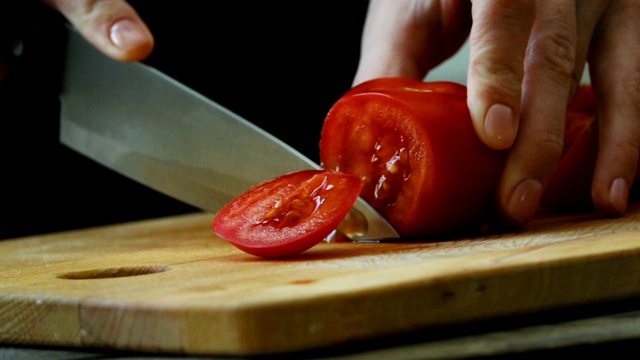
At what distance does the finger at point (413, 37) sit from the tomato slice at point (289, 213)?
0.74m

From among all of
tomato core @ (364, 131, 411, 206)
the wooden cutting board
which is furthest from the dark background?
the wooden cutting board

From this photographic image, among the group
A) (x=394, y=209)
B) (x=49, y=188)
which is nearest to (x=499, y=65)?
(x=394, y=209)

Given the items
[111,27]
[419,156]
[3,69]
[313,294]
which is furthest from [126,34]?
[313,294]

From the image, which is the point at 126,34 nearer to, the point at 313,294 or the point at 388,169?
the point at 388,169

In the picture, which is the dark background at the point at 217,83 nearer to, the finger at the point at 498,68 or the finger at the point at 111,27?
the finger at the point at 111,27

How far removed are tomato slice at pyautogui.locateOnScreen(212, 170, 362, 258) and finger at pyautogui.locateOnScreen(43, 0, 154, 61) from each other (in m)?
0.52

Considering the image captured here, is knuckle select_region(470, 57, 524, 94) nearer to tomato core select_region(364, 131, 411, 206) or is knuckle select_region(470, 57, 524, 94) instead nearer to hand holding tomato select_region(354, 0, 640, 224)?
hand holding tomato select_region(354, 0, 640, 224)

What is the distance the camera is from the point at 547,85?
1.76 metres

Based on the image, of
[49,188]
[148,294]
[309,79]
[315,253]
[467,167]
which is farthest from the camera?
[309,79]

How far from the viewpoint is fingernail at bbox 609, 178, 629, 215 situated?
1.83m

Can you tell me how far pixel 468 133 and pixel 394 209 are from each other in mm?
204

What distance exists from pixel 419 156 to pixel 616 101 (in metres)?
0.57

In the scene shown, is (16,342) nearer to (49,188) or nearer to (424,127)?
(424,127)

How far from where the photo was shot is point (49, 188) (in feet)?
9.52
